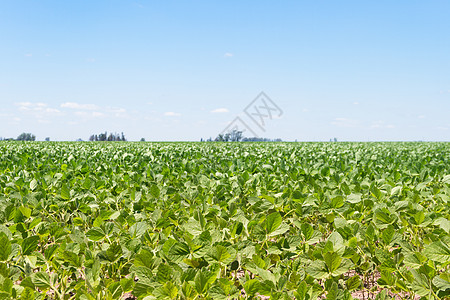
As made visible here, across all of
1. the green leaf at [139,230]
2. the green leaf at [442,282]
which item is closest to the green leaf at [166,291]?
the green leaf at [139,230]

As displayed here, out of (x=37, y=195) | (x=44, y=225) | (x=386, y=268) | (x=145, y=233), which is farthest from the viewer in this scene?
(x=37, y=195)

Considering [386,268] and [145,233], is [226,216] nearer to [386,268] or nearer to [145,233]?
[145,233]

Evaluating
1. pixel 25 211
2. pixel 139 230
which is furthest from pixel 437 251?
pixel 25 211

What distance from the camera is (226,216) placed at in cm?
270

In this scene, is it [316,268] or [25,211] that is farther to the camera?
[25,211]

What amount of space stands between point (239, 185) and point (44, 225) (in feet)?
6.74

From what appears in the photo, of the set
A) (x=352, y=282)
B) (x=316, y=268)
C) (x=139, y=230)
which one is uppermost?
(x=139, y=230)

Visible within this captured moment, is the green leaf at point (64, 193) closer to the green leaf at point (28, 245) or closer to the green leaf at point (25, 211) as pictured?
the green leaf at point (25, 211)

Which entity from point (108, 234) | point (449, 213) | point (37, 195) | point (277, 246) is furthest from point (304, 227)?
point (37, 195)

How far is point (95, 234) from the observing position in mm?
2277

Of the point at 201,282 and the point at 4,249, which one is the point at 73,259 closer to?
the point at 4,249

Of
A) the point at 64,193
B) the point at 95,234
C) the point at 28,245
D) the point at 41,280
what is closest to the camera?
the point at 41,280

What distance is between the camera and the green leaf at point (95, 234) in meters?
2.26

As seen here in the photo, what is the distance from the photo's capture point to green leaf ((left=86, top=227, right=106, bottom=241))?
2.26 m
